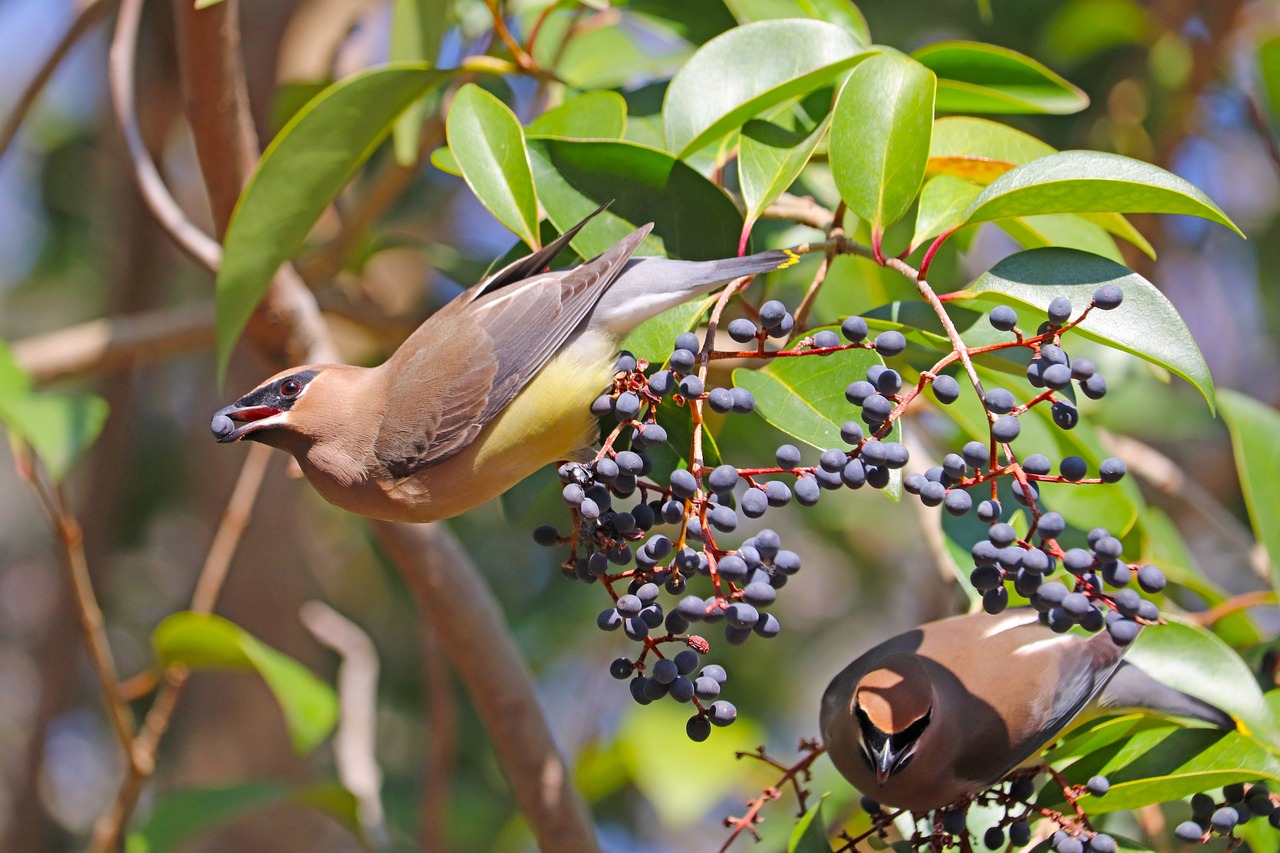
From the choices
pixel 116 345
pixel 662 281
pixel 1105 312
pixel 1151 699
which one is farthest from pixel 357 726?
pixel 1105 312

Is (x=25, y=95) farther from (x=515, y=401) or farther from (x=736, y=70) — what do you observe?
(x=736, y=70)

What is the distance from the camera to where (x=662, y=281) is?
188 centimetres

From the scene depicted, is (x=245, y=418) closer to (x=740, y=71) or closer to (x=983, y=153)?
(x=740, y=71)

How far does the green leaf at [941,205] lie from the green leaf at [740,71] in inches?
8.9

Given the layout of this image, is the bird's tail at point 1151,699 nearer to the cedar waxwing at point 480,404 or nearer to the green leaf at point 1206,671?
the green leaf at point 1206,671

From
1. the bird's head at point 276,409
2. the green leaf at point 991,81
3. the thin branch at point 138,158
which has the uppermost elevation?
the green leaf at point 991,81

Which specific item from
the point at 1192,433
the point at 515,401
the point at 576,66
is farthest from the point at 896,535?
the point at 515,401

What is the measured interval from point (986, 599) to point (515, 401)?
839mm

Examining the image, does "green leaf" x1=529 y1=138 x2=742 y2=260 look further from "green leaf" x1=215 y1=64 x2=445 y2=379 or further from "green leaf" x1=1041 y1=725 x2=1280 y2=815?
"green leaf" x1=1041 y1=725 x2=1280 y2=815

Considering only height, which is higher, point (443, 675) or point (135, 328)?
point (135, 328)

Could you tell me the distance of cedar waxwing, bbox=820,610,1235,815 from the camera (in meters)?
1.86

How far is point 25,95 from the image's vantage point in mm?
2633

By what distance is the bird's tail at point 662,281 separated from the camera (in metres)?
1.76

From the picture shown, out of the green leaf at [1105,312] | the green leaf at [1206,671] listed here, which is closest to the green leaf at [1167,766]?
the green leaf at [1206,671]
